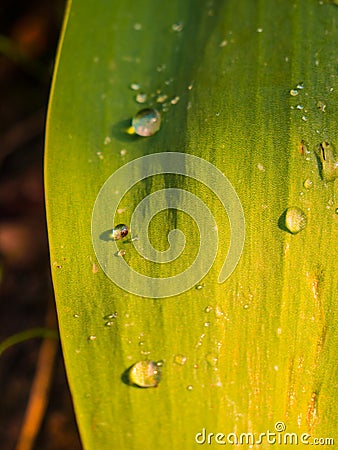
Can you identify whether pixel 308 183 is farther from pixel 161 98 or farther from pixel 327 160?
pixel 161 98

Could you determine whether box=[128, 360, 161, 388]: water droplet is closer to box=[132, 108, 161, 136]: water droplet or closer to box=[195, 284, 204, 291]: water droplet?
box=[195, 284, 204, 291]: water droplet

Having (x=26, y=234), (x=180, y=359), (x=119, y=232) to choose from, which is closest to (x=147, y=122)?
(x=119, y=232)

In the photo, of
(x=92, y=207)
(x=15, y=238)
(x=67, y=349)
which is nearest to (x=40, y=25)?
(x=15, y=238)

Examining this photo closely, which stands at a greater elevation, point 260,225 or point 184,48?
point 184,48

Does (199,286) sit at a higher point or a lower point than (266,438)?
higher

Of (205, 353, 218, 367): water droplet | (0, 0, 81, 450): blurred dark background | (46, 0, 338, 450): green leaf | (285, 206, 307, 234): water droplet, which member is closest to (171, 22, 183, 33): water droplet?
(46, 0, 338, 450): green leaf

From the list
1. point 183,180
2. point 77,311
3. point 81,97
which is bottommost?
point 77,311

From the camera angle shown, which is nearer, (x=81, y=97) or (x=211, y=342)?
(x=211, y=342)

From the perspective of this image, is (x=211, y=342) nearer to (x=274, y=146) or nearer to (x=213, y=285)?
(x=213, y=285)
